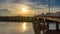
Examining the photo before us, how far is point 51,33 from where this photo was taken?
442cm

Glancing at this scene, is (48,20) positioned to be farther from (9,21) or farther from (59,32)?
(9,21)

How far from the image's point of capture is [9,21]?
5447 centimetres

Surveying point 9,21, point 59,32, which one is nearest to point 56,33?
point 59,32

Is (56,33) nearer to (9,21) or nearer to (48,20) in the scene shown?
(48,20)

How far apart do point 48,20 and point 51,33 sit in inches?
9.9

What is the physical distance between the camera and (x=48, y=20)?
4375mm

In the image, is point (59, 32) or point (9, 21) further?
point (9, 21)

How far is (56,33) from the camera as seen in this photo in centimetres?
445

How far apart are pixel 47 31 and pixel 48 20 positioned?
8.0 inches

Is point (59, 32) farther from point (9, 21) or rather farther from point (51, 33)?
point (9, 21)

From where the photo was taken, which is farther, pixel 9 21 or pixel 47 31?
pixel 9 21

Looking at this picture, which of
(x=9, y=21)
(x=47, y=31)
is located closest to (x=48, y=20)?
(x=47, y=31)

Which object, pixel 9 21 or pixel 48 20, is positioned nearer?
pixel 48 20

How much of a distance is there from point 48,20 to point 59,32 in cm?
34
